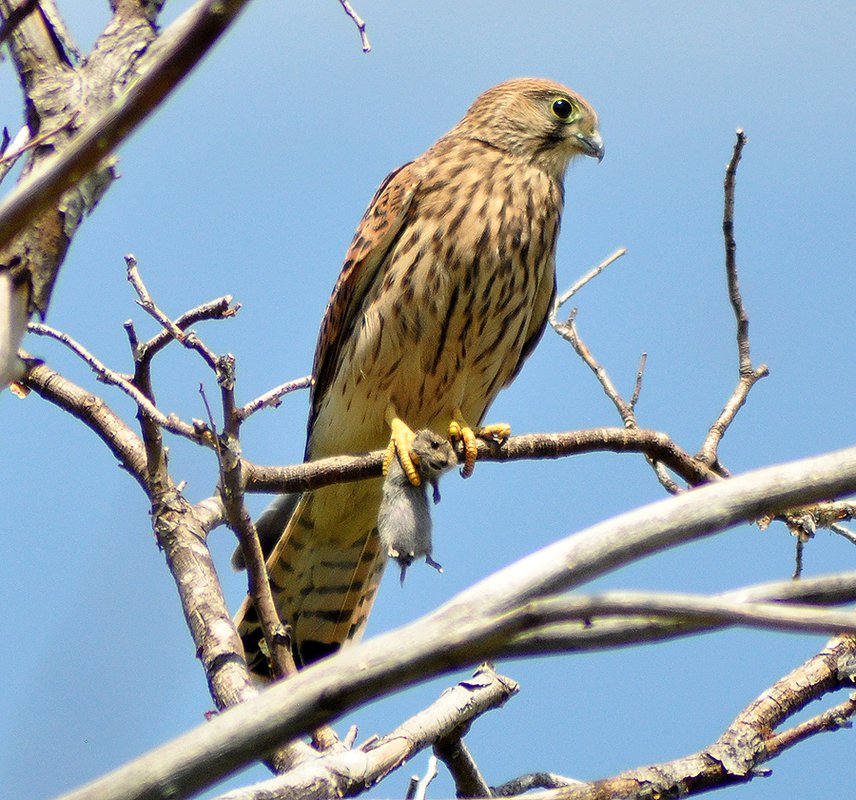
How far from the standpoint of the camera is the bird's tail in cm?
405

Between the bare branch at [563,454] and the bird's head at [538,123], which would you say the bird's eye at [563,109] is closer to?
the bird's head at [538,123]

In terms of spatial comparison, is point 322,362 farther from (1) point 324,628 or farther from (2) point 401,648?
(2) point 401,648

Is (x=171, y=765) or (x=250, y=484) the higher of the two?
(x=250, y=484)

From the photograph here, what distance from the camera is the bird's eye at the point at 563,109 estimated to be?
187 inches

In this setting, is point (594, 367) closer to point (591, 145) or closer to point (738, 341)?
point (738, 341)

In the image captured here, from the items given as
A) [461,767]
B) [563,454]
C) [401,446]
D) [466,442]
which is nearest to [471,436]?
[466,442]

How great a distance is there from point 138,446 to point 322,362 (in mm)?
1240

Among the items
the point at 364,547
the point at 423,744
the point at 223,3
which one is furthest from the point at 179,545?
the point at 223,3

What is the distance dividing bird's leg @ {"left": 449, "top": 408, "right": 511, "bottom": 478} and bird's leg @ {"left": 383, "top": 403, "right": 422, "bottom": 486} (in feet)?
0.54

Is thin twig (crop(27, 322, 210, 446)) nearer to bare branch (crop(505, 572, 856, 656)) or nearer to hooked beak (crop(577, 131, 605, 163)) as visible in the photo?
bare branch (crop(505, 572, 856, 656))

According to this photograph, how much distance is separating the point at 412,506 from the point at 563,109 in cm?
242

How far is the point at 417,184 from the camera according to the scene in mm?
4309

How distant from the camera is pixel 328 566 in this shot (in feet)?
13.7

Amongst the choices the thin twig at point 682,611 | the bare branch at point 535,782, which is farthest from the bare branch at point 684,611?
the bare branch at point 535,782
